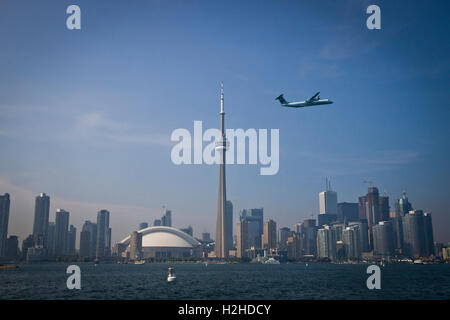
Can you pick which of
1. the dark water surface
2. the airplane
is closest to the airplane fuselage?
the airplane

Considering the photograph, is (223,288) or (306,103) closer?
(223,288)

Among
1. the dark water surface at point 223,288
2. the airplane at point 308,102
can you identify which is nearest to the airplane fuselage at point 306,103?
the airplane at point 308,102

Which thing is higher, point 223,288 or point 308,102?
point 308,102

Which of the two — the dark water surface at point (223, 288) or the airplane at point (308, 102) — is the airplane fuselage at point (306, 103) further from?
the dark water surface at point (223, 288)

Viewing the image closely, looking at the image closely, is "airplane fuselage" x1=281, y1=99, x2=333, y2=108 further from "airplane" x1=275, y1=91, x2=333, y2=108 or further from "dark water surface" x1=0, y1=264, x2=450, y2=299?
"dark water surface" x1=0, y1=264, x2=450, y2=299

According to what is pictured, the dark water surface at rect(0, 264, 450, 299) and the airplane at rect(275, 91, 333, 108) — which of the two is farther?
the airplane at rect(275, 91, 333, 108)

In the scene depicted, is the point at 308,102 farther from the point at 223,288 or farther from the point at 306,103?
the point at 223,288

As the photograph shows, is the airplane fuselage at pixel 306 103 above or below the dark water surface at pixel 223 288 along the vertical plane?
above

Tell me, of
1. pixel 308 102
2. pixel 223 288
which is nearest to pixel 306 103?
pixel 308 102
